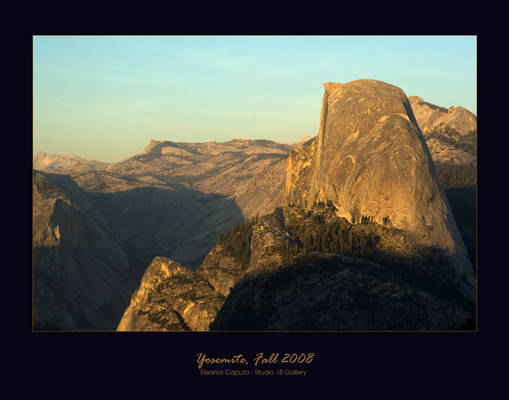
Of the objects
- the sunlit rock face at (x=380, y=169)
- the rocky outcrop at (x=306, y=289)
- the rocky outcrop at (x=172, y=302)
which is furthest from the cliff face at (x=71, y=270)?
the sunlit rock face at (x=380, y=169)

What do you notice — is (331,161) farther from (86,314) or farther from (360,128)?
(86,314)

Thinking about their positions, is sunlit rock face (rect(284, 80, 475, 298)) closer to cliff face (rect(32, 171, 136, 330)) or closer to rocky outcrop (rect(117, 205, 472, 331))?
rocky outcrop (rect(117, 205, 472, 331))

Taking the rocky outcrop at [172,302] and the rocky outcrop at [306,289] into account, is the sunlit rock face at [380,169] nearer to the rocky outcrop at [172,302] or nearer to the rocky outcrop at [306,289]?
the rocky outcrop at [306,289]

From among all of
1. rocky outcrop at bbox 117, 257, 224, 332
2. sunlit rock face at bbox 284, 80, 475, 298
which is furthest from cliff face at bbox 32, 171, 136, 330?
sunlit rock face at bbox 284, 80, 475, 298

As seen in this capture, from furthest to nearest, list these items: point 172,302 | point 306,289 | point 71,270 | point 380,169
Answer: point 71,270, point 380,169, point 172,302, point 306,289

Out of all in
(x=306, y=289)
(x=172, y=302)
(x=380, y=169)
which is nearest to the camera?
(x=306, y=289)

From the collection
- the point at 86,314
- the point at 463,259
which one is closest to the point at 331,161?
the point at 463,259

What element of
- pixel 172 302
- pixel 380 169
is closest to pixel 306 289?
pixel 172 302

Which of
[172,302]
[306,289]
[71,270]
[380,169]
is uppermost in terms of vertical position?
[380,169]

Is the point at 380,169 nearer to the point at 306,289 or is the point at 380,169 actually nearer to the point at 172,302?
the point at 306,289
